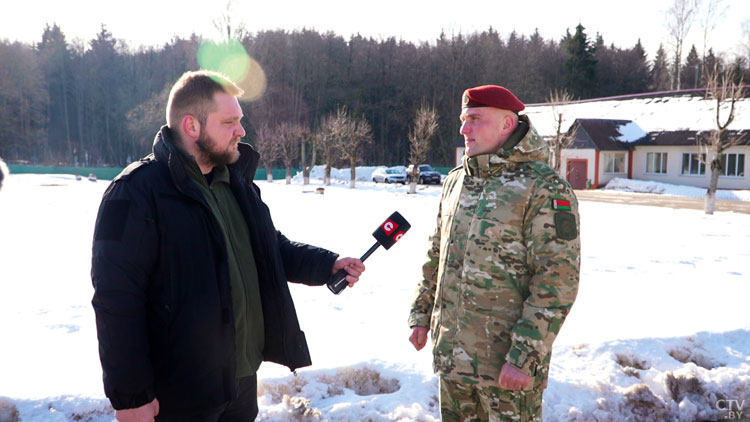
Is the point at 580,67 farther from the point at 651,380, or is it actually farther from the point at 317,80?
the point at 651,380

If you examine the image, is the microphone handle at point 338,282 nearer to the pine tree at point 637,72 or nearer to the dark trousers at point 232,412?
the dark trousers at point 232,412

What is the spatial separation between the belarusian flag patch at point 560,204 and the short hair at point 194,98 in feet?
5.27

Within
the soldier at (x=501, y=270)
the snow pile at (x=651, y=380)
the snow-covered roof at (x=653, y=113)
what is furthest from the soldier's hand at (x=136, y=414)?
the snow-covered roof at (x=653, y=113)

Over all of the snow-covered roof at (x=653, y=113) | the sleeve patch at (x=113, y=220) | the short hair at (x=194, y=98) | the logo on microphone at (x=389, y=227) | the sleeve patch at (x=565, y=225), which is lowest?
the logo on microphone at (x=389, y=227)

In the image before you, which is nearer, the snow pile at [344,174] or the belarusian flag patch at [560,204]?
the belarusian flag patch at [560,204]

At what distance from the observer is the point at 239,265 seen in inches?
96.4

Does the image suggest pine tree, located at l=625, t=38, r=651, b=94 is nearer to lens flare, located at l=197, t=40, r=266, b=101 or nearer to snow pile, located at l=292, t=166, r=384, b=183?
snow pile, located at l=292, t=166, r=384, b=183

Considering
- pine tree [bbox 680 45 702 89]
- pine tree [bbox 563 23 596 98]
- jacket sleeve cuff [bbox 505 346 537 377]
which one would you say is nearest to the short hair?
jacket sleeve cuff [bbox 505 346 537 377]

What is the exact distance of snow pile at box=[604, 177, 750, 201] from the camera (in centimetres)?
2842

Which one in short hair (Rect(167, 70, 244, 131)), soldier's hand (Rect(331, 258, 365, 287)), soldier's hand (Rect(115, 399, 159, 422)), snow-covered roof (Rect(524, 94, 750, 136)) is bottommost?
soldier's hand (Rect(115, 399, 159, 422))

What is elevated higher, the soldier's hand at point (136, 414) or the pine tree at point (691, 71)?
the pine tree at point (691, 71)

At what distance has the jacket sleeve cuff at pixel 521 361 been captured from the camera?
8.16ft

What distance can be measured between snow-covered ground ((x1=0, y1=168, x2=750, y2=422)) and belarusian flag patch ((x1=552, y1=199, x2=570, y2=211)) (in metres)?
1.90

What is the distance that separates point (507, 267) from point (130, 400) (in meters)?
1.71
